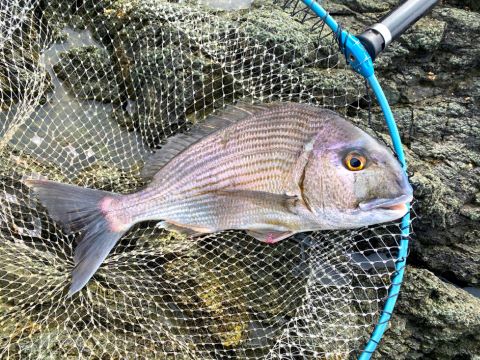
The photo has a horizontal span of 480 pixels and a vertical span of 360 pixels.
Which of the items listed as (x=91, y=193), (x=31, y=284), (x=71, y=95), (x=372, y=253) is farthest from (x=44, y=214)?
(x=372, y=253)

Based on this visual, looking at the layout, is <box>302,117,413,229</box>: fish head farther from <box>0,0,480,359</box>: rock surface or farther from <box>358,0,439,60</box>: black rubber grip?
<box>0,0,480,359</box>: rock surface

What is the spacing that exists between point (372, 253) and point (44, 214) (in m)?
2.26

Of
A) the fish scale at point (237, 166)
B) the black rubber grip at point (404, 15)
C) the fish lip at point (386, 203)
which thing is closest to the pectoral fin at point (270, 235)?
the fish scale at point (237, 166)

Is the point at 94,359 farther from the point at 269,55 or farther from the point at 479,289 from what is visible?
the point at 479,289

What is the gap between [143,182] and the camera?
3260mm

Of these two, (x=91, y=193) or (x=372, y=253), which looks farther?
(x=372, y=253)

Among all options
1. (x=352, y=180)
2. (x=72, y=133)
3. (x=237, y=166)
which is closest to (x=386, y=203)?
(x=352, y=180)

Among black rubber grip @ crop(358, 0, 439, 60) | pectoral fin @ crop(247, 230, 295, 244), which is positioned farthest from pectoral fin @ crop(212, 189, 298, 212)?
black rubber grip @ crop(358, 0, 439, 60)

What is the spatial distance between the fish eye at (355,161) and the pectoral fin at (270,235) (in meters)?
0.54

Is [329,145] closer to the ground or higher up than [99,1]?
closer to the ground

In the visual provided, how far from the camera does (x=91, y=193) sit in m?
2.67

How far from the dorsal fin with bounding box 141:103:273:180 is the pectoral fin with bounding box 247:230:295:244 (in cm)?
67

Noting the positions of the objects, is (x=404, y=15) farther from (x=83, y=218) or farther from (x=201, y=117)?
(x=83, y=218)

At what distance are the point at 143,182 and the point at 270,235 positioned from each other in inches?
39.0
